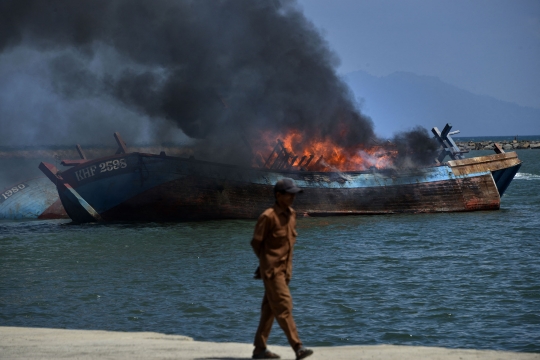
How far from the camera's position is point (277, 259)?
6797mm

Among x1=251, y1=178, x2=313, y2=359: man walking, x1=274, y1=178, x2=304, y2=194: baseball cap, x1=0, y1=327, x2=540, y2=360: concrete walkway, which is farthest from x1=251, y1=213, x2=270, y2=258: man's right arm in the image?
x1=0, y1=327, x2=540, y2=360: concrete walkway

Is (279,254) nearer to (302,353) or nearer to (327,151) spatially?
(302,353)

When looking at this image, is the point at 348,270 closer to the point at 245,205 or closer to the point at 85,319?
the point at 85,319

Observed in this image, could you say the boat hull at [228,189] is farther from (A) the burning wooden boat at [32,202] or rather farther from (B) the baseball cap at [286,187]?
(B) the baseball cap at [286,187]

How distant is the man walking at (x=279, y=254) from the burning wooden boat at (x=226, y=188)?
17205 mm

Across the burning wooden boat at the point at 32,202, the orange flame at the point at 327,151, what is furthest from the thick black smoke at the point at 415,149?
the burning wooden boat at the point at 32,202

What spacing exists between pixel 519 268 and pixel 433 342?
22.6 ft

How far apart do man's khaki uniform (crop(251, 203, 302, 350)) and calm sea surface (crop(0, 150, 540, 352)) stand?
106 inches

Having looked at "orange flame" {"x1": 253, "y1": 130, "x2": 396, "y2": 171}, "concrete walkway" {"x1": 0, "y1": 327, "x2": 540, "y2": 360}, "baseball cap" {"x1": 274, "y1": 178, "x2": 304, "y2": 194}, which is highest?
"orange flame" {"x1": 253, "y1": 130, "x2": 396, "y2": 171}

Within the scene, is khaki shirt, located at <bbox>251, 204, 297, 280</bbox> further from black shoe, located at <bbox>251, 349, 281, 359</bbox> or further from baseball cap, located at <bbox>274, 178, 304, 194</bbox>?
black shoe, located at <bbox>251, 349, 281, 359</bbox>

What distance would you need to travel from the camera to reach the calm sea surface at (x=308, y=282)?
33.3ft

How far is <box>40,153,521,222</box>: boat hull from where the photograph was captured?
23.8 metres

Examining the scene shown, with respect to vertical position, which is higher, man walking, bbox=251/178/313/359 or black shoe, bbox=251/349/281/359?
man walking, bbox=251/178/313/359

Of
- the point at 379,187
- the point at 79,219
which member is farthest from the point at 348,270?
the point at 79,219
